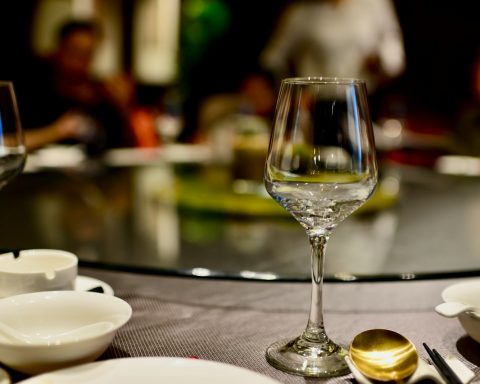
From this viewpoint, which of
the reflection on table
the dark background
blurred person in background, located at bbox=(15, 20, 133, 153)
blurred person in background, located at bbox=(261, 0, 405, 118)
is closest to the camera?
the reflection on table

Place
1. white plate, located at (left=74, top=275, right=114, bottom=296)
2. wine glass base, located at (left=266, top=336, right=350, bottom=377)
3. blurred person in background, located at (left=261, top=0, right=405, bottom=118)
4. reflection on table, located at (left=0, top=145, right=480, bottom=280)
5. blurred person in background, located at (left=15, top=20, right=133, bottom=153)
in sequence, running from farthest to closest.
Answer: blurred person in background, located at (left=261, top=0, right=405, bottom=118) < blurred person in background, located at (left=15, top=20, right=133, bottom=153) < reflection on table, located at (left=0, top=145, right=480, bottom=280) < white plate, located at (left=74, top=275, right=114, bottom=296) < wine glass base, located at (left=266, top=336, right=350, bottom=377)

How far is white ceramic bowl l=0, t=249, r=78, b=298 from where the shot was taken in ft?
2.28

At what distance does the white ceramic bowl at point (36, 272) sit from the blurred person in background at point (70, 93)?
2.45m

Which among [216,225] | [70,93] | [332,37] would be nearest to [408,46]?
[332,37]

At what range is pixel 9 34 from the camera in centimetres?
634

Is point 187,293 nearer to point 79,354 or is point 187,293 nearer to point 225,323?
point 225,323

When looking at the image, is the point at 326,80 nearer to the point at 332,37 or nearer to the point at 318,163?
the point at 318,163

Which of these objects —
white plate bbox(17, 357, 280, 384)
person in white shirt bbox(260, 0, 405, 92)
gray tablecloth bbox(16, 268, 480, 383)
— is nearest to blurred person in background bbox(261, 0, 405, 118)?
person in white shirt bbox(260, 0, 405, 92)

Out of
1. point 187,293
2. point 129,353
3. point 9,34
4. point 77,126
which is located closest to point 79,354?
point 129,353

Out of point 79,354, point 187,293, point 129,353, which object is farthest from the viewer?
point 187,293

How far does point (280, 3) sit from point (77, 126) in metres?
4.96

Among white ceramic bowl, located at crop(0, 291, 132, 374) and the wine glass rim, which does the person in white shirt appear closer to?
the wine glass rim

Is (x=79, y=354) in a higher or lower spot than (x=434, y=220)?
higher

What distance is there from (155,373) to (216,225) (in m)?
1.01
